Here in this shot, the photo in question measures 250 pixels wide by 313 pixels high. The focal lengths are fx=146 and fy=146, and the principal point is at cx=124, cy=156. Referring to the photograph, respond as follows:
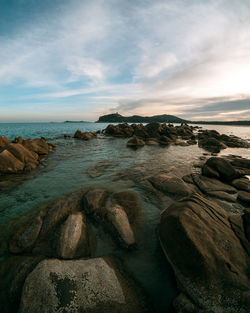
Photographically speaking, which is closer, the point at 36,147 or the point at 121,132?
the point at 36,147

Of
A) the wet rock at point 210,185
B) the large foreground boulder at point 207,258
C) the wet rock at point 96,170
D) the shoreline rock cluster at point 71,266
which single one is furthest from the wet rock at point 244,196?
the wet rock at point 96,170

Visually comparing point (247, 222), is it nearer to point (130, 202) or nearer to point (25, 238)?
point (130, 202)

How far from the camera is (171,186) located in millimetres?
7949

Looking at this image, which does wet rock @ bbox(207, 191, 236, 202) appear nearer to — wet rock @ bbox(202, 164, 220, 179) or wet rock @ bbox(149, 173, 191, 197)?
wet rock @ bbox(149, 173, 191, 197)

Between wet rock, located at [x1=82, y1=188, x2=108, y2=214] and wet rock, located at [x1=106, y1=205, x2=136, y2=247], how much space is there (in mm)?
760

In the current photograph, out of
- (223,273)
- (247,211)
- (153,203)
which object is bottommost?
(153,203)

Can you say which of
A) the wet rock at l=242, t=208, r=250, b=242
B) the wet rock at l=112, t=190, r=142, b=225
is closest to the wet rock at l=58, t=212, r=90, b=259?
the wet rock at l=112, t=190, r=142, b=225

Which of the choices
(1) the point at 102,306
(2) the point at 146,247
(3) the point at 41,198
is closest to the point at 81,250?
(1) the point at 102,306

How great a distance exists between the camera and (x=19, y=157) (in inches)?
473

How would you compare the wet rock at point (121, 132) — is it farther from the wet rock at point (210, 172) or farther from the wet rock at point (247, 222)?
the wet rock at point (247, 222)

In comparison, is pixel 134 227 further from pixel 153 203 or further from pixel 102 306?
pixel 102 306

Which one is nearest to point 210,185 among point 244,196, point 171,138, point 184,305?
point 244,196

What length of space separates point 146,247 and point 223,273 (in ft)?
6.39

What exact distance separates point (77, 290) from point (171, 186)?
6.25 meters
